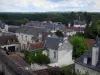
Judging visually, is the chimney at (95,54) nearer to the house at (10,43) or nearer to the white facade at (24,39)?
the white facade at (24,39)

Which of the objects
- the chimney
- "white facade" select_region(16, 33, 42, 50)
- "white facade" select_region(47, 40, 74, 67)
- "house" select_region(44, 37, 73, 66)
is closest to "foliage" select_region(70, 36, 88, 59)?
"house" select_region(44, 37, 73, 66)

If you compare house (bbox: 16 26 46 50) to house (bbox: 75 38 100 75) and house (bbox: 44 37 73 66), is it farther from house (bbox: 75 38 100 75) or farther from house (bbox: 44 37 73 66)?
house (bbox: 75 38 100 75)

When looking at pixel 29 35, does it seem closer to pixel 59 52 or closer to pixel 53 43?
pixel 53 43

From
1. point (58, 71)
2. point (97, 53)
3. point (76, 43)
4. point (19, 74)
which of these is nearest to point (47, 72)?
point (58, 71)

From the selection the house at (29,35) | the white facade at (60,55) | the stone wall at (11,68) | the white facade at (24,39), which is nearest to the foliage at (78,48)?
the white facade at (60,55)

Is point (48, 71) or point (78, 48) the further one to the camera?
point (78, 48)

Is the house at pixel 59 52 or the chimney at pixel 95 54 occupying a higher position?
the chimney at pixel 95 54

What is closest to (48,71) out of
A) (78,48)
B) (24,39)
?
(78,48)
